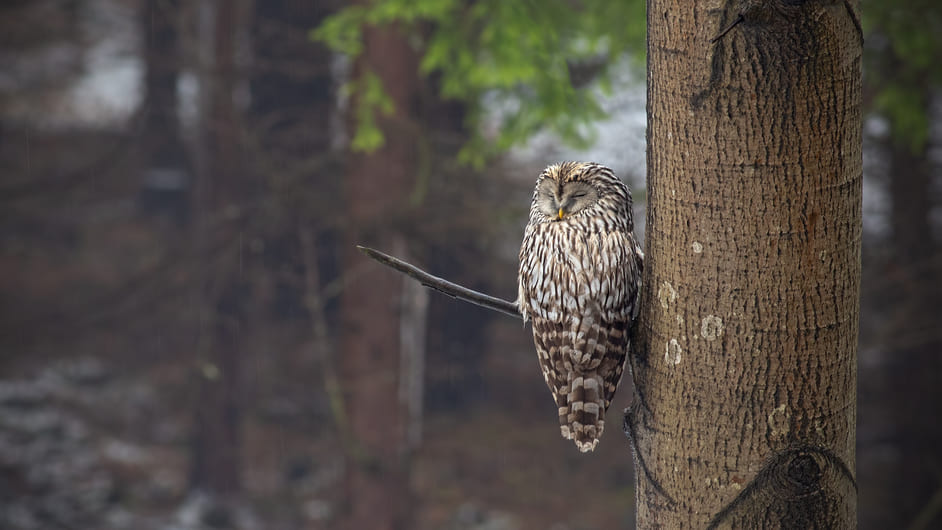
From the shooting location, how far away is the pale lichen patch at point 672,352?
1943 mm

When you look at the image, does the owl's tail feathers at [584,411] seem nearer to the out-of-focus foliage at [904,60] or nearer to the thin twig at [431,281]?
the thin twig at [431,281]

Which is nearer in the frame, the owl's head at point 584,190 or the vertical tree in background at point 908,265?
the owl's head at point 584,190

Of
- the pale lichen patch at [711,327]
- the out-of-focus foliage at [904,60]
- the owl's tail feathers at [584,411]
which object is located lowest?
the owl's tail feathers at [584,411]

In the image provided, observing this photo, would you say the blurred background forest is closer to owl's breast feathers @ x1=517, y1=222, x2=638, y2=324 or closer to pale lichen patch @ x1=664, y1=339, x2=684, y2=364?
owl's breast feathers @ x1=517, y1=222, x2=638, y2=324

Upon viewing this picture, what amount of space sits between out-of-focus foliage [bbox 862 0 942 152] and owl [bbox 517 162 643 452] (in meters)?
3.60

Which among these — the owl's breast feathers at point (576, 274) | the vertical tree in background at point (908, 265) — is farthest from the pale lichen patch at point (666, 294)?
the vertical tree in background at point (908, 265)

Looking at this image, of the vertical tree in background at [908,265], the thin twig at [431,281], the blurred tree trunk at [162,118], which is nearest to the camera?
the thin twig at [431,281]

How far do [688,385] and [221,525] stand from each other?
8.01 m

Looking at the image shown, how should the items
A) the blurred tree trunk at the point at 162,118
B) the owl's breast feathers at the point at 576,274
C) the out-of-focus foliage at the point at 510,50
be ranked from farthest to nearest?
the blurred tree trunk at the point at 162,118 < the out-of-focus foliage at the point at 510,50 < the owl's breast feathers at the point at 576,274

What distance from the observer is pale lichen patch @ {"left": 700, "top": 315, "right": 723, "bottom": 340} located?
1.88m

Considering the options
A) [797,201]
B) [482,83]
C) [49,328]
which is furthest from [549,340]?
Answer: [49,328]

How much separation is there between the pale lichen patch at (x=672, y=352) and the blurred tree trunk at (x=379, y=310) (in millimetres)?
5015

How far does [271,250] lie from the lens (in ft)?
33.4

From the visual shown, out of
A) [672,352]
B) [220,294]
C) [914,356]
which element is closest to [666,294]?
[672,352]
